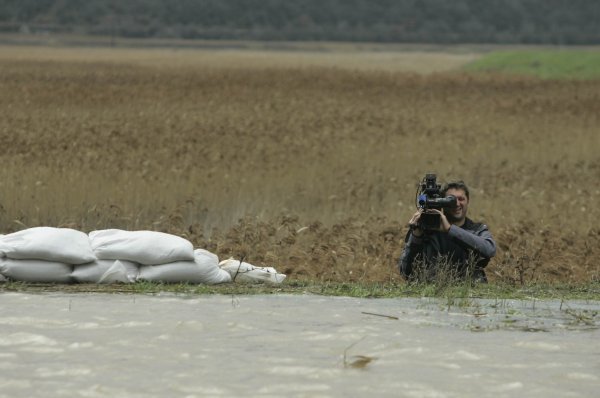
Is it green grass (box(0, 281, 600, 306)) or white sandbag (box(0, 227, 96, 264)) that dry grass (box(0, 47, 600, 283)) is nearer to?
green grass (box(0, 281, 600, 306))

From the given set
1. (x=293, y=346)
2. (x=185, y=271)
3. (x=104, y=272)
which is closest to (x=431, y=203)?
(x=185, y=271)

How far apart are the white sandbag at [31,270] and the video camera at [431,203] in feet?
9.19

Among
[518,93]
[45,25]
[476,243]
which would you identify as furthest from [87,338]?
[45,25]

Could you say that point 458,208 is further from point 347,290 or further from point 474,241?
point 347,290

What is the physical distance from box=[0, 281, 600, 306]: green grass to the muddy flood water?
21 centimetres

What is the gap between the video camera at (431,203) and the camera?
9766mm

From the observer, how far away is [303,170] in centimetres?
1978

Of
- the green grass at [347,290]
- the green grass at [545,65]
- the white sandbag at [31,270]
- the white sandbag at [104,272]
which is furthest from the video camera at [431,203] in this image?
the green grass at [545,65]

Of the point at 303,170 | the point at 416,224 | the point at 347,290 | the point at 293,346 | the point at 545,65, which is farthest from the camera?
the point at 545,65

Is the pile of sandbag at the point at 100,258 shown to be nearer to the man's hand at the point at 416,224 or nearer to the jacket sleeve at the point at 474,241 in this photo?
the man's hand at the point at 416,224

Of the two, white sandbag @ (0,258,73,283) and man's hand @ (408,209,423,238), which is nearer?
man's hand @ (408,209,423,238)

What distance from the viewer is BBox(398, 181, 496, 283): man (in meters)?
9.95

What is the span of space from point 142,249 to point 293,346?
2470 mm

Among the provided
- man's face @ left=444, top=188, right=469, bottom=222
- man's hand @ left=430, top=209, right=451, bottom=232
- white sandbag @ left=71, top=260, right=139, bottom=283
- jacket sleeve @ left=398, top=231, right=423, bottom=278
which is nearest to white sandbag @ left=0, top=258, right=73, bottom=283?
white sandbag @ left=71, top=260, right=139, bottom=283
